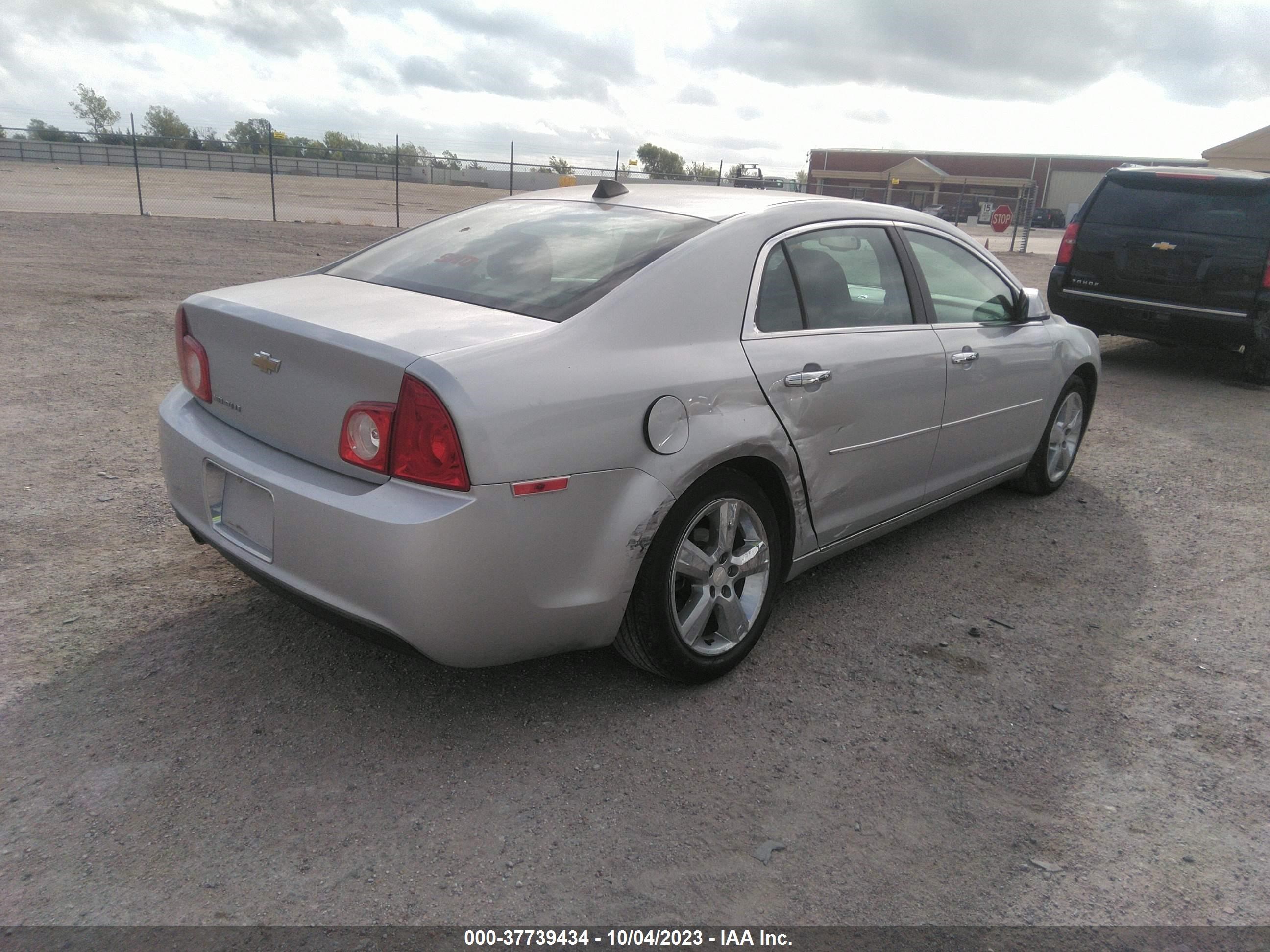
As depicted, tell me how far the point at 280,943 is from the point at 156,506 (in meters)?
2.89

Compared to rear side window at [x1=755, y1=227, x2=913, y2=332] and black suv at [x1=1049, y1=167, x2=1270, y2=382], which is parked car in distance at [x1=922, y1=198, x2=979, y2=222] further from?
rear side window at [x1=755, y1=227, x2=913, y2=332]

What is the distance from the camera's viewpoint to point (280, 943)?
214cm

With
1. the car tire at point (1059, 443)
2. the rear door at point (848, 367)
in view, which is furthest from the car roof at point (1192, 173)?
the rear door at point (848, 367)

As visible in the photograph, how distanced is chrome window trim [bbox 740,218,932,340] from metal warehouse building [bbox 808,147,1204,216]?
61.5 metres

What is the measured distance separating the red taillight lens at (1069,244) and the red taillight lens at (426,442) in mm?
8293

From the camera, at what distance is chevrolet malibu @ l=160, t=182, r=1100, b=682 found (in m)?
2.54

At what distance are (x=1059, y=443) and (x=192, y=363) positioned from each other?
4.37 metres

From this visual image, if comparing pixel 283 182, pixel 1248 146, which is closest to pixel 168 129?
pixel 283 182

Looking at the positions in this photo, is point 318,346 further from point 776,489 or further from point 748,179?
point 748,179

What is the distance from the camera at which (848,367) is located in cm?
354

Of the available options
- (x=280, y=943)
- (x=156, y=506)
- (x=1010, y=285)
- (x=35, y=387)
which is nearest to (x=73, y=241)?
(x=35, y=387)

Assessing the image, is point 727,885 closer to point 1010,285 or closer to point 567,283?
point 567,283

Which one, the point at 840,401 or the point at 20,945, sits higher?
the point at 840,401

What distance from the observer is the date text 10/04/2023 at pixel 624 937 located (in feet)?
7.19
